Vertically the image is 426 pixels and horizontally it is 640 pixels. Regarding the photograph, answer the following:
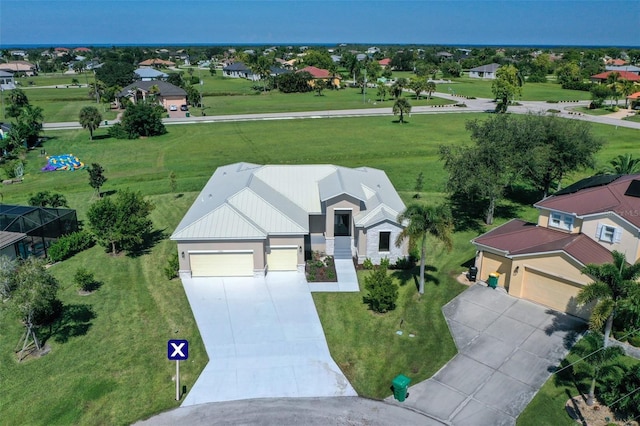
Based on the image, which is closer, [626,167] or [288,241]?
[288,241]

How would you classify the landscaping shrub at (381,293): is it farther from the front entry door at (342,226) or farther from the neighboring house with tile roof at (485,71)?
the neighboring house with tile roof at (485,71)

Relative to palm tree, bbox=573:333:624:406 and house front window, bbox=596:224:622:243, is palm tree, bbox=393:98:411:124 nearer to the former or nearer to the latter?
house front window, bbox=596:224:622:243

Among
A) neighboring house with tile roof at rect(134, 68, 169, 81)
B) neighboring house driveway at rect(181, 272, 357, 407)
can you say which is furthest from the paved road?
neighboring house driveway at rect(181, 272, 357, 407)

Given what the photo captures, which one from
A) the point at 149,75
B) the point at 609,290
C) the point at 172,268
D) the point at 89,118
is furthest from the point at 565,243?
the point at 149,75

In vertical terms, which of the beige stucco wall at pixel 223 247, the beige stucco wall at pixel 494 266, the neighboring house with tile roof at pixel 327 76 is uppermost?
the neighboring house with tile roof at pixel 327 76

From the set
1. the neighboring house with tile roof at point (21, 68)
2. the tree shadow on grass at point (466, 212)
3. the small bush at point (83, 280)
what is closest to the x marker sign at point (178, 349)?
the small bush at point (83, 280)

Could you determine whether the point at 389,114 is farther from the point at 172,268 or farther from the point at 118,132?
the point at 172,268

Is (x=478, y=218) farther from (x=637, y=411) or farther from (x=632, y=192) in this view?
(x=637, y=411)
